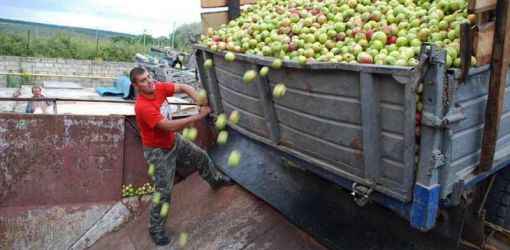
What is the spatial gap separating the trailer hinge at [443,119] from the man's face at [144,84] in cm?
262

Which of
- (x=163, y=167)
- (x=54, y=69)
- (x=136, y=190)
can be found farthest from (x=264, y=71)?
(x=54, y=69)

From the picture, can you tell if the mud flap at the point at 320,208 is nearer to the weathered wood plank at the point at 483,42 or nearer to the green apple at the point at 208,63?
the green apple at the point at 208,63

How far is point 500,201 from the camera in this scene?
13.7ft

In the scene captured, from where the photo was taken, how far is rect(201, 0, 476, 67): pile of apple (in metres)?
3.05

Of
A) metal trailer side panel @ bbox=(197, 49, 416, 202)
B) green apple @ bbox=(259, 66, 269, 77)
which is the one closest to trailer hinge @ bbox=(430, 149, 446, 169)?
metal trailer side panel @ bbox=(197, 49, 416, 202)

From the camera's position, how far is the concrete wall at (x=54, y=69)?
19.9 meters

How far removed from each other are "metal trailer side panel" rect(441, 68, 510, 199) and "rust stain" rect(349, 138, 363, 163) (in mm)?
516

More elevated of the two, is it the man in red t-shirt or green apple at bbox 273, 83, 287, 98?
green apple at bbox 273, 83, 287, 98

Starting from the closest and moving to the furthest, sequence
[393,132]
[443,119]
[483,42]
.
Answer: [443,119] < [483,42] < [393,132]

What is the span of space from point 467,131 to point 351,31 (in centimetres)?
114

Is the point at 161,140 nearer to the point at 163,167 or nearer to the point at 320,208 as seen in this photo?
the point at 163,167

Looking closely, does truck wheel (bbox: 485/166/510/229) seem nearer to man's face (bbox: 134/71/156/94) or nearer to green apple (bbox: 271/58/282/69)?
green apple (bbox: 271/58/282/69)

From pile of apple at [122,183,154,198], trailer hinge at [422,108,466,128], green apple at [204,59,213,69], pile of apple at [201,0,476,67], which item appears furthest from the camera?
pile of apple at [122,183,154,198]

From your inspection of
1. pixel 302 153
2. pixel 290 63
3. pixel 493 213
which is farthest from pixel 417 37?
pixel 493 213
